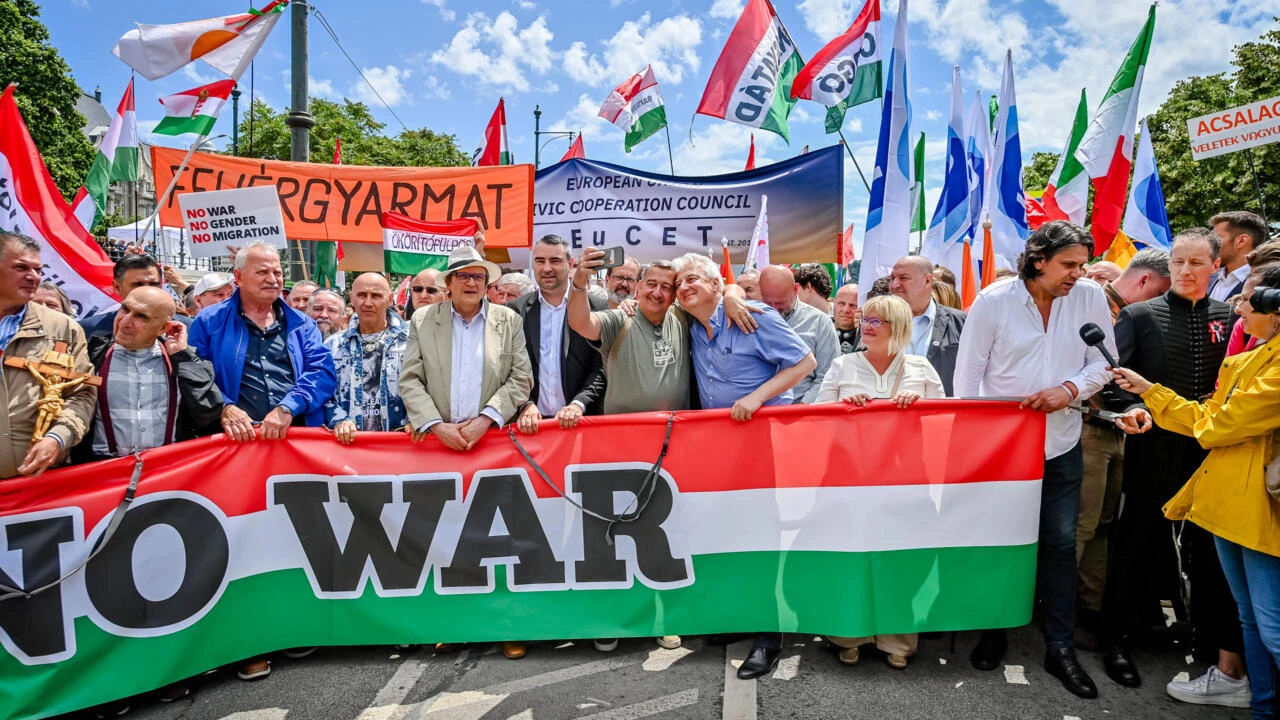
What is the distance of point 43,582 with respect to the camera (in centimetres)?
305

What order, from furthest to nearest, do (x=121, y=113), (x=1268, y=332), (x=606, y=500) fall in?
(x=121, y=113), (x=606, y=500), (x=1268, y=332)

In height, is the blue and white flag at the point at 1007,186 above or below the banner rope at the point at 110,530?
above

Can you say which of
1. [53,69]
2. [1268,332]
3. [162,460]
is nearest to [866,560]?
[1268,332]

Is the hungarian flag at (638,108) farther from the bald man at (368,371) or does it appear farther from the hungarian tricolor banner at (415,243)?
the bald man at (368,371)

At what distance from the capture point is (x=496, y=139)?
34.4ft

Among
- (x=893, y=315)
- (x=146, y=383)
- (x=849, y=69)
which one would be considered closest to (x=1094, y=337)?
(x=893, y=315)

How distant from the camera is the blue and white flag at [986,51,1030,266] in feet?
25.4

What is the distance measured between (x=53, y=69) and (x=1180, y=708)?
3717 cm

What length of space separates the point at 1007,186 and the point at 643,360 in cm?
611

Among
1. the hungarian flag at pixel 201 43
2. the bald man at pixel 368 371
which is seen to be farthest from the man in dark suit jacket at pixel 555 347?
the hungarian flag at pixel 201 43

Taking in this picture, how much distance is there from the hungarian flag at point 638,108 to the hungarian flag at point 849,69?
115 inches

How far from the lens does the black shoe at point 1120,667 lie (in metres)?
3.23

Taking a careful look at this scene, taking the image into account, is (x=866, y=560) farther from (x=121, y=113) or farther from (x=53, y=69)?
(x=53, y=69)

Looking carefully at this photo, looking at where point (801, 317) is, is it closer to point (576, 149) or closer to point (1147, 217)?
point (1147, 217)
